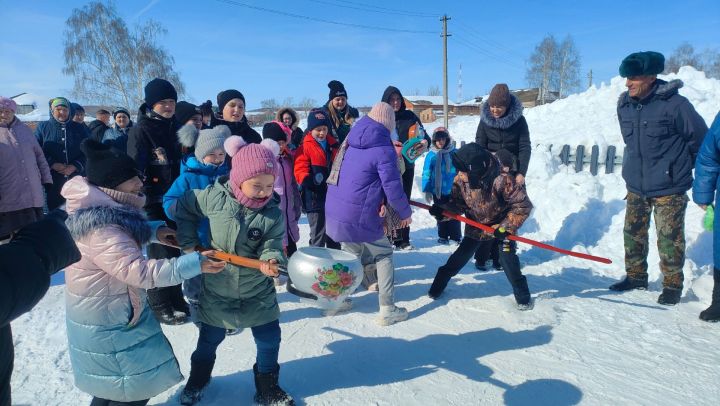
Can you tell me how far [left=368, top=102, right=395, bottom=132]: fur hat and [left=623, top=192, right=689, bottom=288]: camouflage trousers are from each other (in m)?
2.72

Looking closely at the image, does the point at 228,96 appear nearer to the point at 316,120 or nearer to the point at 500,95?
the point at 316,120

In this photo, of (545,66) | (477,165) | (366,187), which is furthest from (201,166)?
(545,66)

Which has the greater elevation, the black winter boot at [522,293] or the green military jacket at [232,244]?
the green military jacket at [232,244]

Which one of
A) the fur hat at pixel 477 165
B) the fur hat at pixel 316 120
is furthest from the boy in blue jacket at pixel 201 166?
the fur hat at pixel 477 165

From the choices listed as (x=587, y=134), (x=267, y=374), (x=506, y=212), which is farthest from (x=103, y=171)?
(x=587, y=134)

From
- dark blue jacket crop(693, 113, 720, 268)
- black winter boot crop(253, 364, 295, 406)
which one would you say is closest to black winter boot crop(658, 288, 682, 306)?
dark blue jacket crop(693, 113, 720, 268)

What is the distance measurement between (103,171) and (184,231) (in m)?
0.52

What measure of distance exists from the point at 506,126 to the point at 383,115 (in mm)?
1738

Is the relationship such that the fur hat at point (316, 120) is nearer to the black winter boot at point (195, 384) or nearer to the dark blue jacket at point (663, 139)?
the black winter boot at point (195, 384)

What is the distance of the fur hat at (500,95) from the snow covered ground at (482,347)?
1.92 meters

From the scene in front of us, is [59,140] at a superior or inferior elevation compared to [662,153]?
superior

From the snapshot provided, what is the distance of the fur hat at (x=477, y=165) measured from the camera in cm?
377

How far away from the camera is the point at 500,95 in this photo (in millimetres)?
4469

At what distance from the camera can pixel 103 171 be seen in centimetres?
208
